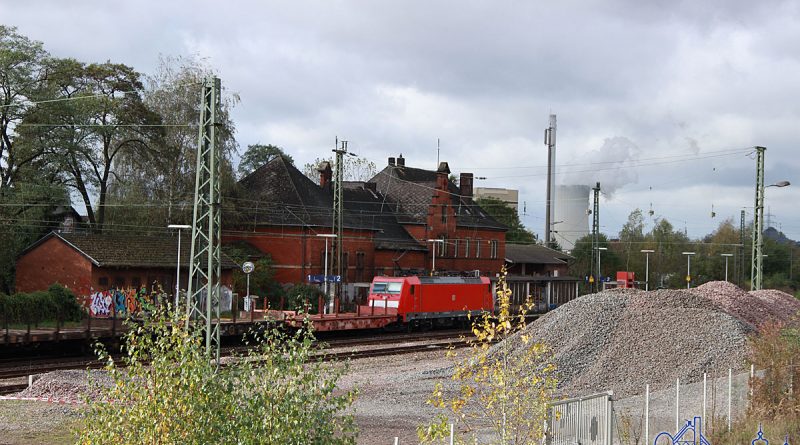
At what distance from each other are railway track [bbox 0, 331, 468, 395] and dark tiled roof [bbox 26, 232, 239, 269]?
34.1 feet

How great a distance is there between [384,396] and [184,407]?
48.2 ft

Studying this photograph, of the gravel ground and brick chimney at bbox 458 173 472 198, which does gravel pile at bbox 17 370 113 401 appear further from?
brick chimney at bbox 458 173 472 198

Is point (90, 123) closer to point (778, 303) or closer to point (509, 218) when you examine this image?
point (778, 303)

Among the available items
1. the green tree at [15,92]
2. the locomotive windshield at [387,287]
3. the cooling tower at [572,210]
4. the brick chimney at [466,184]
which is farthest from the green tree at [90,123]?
the cooling tower at [572,210]

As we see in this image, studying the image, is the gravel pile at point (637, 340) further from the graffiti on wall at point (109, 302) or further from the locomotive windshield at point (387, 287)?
the graffiti on wall at point (109, 302)

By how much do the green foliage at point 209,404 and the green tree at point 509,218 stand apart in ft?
311

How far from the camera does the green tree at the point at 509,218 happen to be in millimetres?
105037

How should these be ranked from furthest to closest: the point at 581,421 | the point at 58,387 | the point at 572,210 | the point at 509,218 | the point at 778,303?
1. the point at 572,210
2. the point at 509,218
3. the point at 778,303
4. the point at 58,387
5. the point at 581,421

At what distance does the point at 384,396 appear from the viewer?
22.7m

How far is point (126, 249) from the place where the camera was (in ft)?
146

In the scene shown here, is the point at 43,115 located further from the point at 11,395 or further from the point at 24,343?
the point at 11,395

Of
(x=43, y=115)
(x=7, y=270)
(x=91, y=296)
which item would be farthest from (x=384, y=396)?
(x=43, y=115)

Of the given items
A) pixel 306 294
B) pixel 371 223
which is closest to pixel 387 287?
pixel 306 294

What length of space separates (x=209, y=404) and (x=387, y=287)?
123 ft
